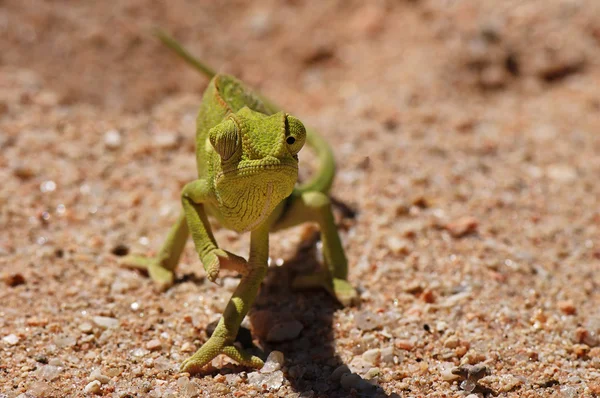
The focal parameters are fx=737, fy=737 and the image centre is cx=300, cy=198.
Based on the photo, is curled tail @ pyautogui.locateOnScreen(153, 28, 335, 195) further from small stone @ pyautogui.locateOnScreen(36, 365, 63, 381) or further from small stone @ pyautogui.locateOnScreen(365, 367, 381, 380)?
small stone @ pyautogui.locateOnScreen(36, 365, 63, 381)

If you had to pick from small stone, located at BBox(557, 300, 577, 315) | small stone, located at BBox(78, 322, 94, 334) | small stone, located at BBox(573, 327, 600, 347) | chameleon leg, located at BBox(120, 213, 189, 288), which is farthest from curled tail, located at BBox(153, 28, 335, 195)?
small stone, located at BBox(573, 327, 600, 347)

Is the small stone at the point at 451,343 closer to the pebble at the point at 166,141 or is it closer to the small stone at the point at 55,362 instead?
the small stone at the point at 55,362

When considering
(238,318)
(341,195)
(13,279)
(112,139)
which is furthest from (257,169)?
(112,139)

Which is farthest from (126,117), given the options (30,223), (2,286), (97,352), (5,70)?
(97,352)

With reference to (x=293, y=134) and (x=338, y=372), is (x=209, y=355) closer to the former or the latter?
(x=338, y=372)

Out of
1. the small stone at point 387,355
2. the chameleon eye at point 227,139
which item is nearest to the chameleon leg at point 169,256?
the chameleon eye at point 227,139
